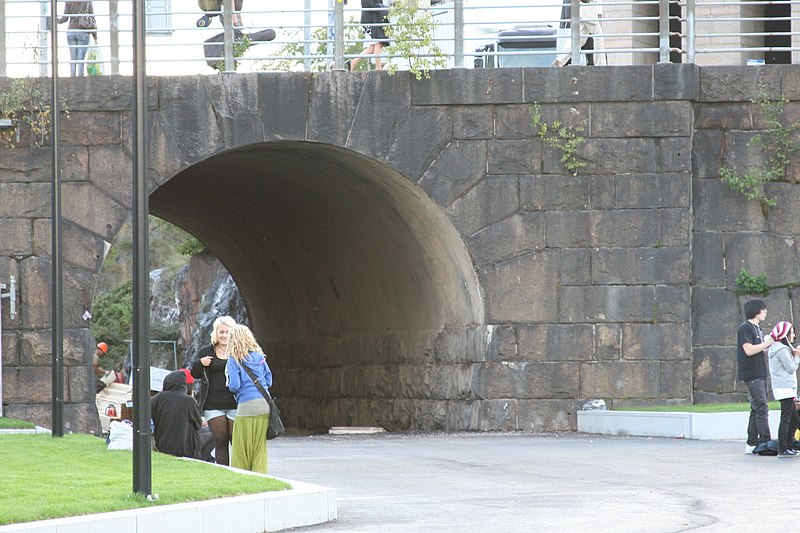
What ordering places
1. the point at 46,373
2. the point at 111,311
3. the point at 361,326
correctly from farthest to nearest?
the point at 111,311 < the point at 361,326 < the point at 46,373

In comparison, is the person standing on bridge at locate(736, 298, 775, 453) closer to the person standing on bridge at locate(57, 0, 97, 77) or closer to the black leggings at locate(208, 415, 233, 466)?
the black leggings at locate(208, 415, 233, 466)

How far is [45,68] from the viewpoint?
16781mm

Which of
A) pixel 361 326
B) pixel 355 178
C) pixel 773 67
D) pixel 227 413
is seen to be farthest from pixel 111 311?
pixel 227 413

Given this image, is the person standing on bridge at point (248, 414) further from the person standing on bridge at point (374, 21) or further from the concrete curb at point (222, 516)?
the person standing on bridge at point (374, 21)

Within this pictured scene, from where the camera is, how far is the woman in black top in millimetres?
11172

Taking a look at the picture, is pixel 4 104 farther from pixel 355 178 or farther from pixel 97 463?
pixel 97 463

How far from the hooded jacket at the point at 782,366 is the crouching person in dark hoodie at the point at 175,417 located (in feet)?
17.3

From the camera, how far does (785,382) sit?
1259 centimetres

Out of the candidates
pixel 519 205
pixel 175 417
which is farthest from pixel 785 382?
pixel 175 417

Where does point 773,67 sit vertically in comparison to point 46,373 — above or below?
above

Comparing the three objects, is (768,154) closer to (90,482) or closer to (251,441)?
(251,441)

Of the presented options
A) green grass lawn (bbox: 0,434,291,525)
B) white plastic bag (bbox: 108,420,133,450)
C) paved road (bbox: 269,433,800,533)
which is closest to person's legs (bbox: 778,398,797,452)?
paved road (bbox: 269,433,800,533)

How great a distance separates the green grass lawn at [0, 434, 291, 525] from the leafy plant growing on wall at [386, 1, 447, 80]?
673 centimetres

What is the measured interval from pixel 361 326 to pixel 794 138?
8.06 meters
